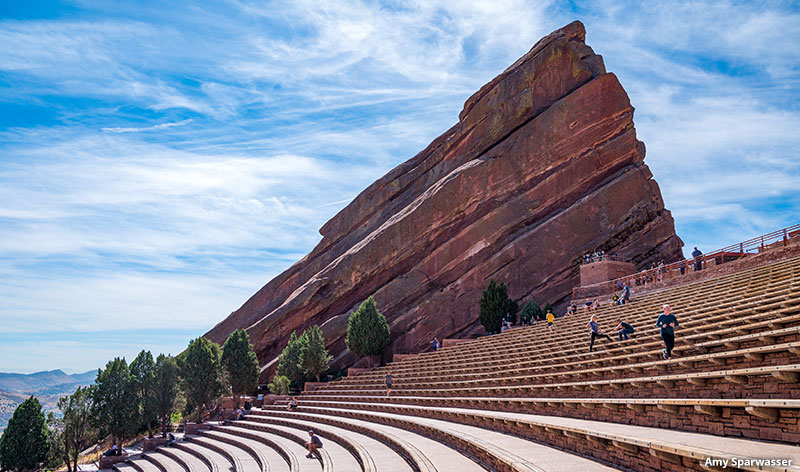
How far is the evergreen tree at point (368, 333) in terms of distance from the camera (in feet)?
131

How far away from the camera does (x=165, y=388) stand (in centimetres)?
3797

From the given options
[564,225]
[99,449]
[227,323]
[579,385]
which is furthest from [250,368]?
[579,385]

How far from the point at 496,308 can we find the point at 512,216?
896cm

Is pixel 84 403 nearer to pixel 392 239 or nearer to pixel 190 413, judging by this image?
pixel 190 413

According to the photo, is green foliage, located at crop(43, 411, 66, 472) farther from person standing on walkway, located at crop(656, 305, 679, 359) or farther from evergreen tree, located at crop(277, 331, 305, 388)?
person standing on walkway, located at crop(656, 305, 679, 359)

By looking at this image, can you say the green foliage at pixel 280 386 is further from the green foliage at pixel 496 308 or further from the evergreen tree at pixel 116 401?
the green foliage at pixel 496 308

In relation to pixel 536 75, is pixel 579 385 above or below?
below

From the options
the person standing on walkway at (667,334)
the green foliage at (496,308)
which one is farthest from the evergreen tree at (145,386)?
the person standing on walkway at (667,334)

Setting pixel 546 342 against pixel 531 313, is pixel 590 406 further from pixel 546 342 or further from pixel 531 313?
pixel 531 313

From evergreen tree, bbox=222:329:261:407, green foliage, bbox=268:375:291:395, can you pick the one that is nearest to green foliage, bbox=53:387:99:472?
evergreen tree, bbox=222:329:261:407

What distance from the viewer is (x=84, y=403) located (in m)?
34.8

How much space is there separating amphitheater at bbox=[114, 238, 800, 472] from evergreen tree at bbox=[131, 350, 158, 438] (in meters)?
7.23

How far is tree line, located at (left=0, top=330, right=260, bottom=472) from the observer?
33188 millimetres

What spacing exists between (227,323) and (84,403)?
23750 mm
